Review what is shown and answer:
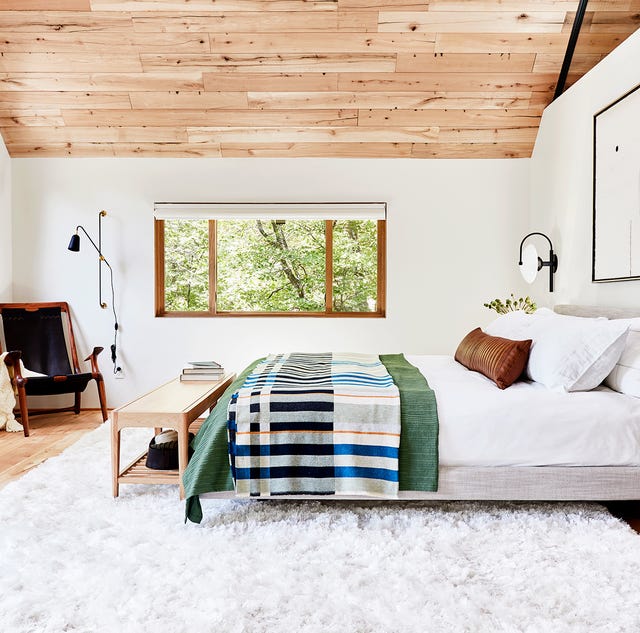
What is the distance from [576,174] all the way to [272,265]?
2470 mm

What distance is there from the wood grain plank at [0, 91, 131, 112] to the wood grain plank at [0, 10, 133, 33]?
20.7 inches

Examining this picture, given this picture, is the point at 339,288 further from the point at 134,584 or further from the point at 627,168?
the point at 134,584

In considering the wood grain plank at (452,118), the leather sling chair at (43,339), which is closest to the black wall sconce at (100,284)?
the leather sling chair at (43,339)

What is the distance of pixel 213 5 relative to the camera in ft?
11.6

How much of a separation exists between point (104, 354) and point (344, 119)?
9.09ft

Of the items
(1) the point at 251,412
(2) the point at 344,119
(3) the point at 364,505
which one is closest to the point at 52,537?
(1) the point at 251,412

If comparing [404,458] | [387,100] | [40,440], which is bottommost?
[40,440]

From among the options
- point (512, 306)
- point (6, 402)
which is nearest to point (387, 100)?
point (512, 306)

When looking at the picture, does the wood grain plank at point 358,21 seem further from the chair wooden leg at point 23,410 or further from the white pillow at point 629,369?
the chair wooden leg at point 23,410

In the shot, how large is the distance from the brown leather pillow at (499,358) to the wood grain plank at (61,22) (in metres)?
3.03

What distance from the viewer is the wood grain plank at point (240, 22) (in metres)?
3.57

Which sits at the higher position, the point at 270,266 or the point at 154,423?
the point at 270,266

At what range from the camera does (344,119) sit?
4.34 meters

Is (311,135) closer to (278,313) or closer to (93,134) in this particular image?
(278,313)
